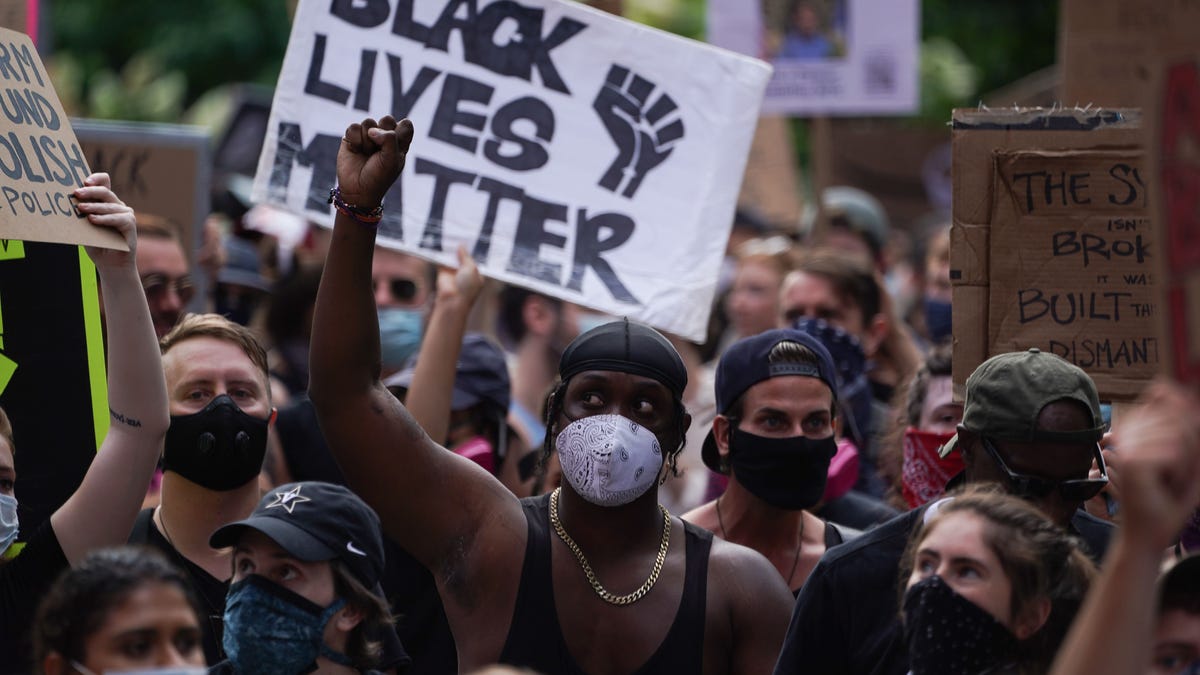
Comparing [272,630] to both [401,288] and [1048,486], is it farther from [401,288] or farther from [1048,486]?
[401,288]

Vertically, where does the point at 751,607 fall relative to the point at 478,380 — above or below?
below

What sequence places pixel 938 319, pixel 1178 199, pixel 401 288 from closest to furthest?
pixel 1178 199, pixel 401 288, pixel 938 319

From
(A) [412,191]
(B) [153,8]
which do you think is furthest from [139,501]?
(B) [153,8]

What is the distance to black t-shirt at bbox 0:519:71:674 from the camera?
401 cm

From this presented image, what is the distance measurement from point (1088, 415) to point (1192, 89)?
1616 millimetres

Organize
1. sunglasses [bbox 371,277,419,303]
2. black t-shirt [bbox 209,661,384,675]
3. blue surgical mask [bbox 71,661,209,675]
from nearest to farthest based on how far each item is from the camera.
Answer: blue surgical mask [bbox 71,661,209,675] < black t-shirt [bbox 209,661,384,675] < sunglasses [bbox 371,277,419,303]

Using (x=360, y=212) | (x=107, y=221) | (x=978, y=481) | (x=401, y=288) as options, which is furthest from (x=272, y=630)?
(x=401, y=288)

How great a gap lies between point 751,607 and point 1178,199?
179 centimetres

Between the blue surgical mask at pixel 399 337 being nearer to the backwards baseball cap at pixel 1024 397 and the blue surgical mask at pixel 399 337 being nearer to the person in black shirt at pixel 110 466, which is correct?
the person in black shirt at pixel 110 466

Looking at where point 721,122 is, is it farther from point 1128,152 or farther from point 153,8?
point 153,8

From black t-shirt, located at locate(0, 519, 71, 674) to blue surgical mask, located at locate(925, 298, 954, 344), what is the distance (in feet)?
17.5

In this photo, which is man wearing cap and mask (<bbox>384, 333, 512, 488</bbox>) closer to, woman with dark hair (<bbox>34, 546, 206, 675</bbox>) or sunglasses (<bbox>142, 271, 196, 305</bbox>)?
sunglasses (<bbox>142, 271, 196, 305</bbox>)

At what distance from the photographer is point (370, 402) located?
3840 millimetres

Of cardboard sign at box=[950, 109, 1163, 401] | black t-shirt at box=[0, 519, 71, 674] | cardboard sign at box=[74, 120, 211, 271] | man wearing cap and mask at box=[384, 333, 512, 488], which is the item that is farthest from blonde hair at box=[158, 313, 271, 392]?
cardboard sign at box=[74, 120, 211, 271]
